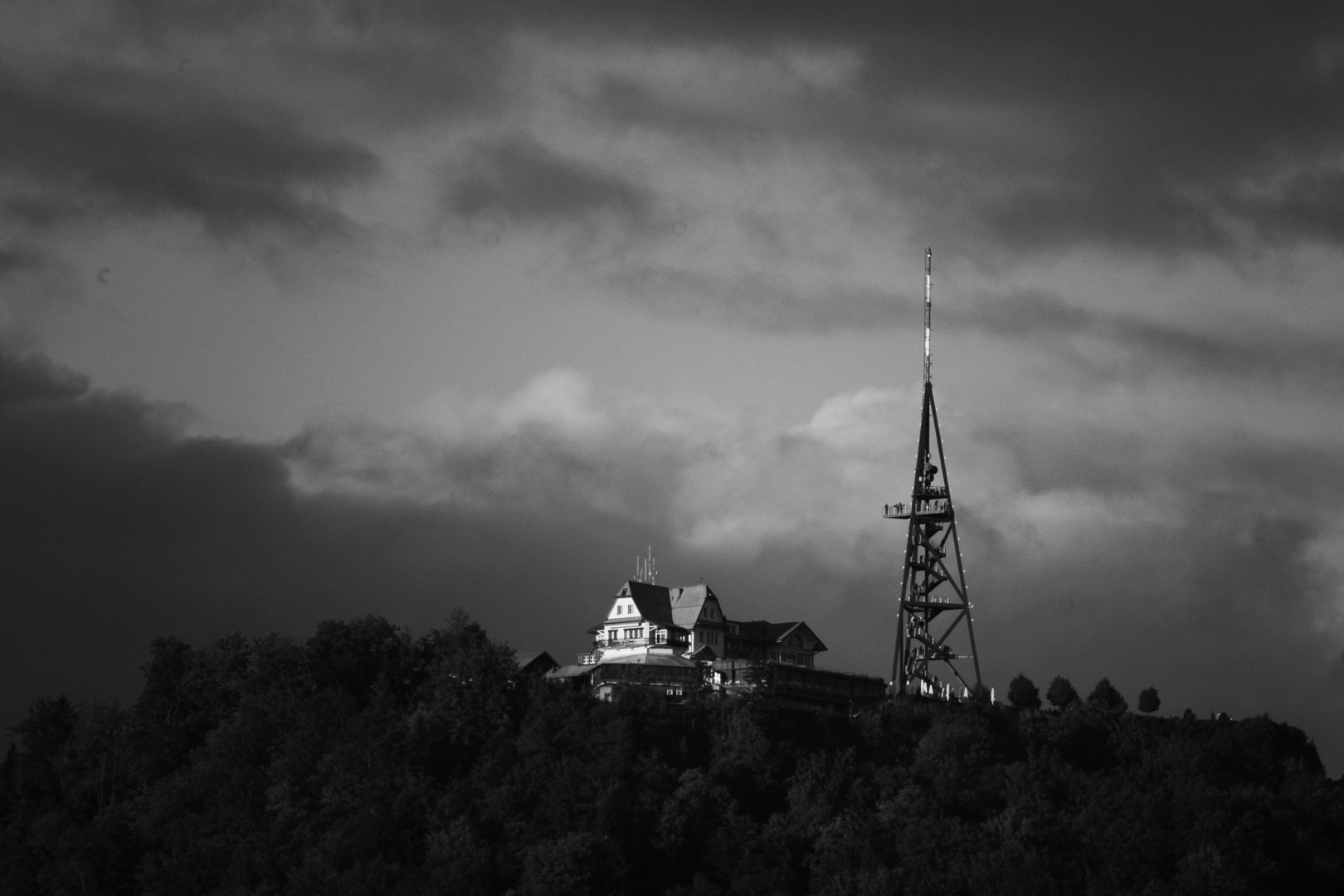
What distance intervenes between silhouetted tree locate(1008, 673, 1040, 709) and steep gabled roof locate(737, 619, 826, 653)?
14199 millimetres

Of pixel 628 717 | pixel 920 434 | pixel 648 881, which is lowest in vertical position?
pixel 648 881

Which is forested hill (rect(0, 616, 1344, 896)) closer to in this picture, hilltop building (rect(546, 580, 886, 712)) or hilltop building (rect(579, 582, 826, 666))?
hilltop building (rect(546, 580, 886, 712))

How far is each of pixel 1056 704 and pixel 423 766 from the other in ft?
111

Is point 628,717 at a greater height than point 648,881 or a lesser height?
greater

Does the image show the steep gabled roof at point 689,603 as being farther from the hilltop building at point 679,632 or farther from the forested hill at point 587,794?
the forested hill at point 587,794

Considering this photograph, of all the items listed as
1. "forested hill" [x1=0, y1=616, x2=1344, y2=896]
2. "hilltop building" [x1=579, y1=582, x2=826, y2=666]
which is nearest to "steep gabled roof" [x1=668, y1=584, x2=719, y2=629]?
"hilltop building" [x1=579, y1=582, x2=826, y2=666]

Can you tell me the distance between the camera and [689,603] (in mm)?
117625

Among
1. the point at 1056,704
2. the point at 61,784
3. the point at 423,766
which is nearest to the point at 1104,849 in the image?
the point at 1056,704

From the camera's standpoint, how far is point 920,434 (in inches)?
4569

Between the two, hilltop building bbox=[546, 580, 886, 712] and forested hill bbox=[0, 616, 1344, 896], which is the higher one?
hilltop building bbox=[546, 580, 886, 712]

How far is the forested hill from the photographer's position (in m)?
94.9

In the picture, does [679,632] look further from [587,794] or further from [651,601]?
[587,794]

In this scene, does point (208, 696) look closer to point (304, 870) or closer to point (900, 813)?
point (304, 870)

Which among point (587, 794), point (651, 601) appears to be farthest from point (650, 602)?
point (587, 794)
